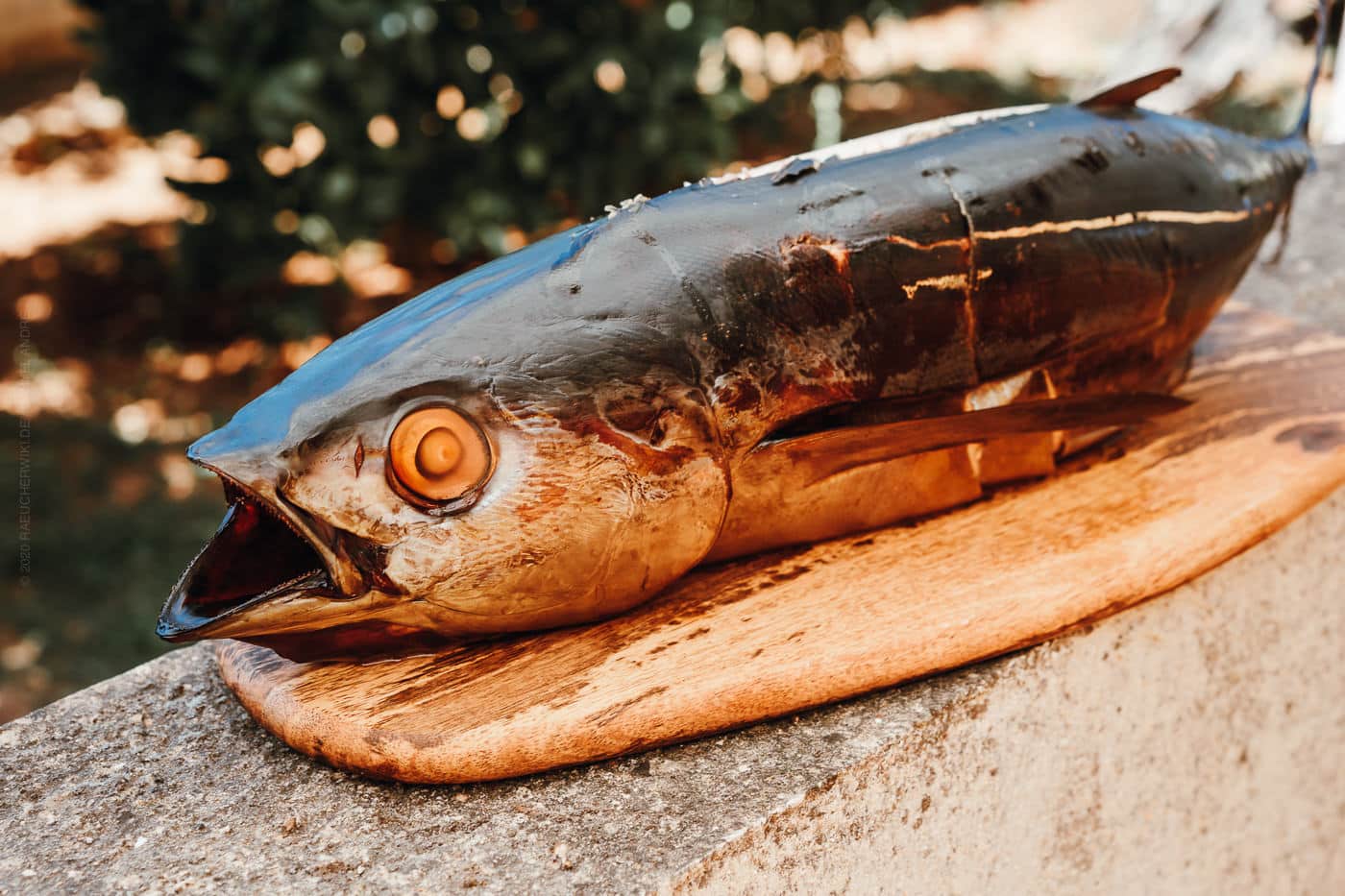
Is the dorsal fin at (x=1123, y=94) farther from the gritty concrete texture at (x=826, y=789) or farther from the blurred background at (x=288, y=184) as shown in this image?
the blurred background at (x=288, y=184)

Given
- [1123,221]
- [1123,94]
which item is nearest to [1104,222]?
[1123,221]

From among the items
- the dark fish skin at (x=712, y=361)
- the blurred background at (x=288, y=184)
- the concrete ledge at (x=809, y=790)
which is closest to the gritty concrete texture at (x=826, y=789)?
the concrete ledge at (x=809, y=790)

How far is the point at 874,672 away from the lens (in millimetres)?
1342

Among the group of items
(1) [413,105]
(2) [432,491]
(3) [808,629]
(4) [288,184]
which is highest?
(1) [413,105]

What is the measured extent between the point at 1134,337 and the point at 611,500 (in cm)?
83

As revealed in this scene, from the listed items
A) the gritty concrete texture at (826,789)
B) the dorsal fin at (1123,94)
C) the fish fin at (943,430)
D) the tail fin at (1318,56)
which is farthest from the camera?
the tail fin at (1318,56)

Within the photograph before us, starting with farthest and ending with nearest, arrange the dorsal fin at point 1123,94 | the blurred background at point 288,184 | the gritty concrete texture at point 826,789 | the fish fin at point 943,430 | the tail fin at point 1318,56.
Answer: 1. the blurred background at point 288,184
2. the tail fin at point 1318,56
3. the dorsal fin at point 1123,94
4. the fish fin at point 943,430
5. the gritty concrete texture at point 826,789

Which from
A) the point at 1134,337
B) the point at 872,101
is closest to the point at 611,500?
the point at 1134,337

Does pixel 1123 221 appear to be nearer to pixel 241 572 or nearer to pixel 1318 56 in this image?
pixel 1318 56

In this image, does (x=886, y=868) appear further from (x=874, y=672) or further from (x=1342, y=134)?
(x=1342, y=134)

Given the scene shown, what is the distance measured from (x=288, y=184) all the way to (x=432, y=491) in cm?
338

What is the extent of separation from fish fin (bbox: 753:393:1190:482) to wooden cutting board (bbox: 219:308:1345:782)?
0.46 feet

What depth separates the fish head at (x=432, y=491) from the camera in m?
1.19

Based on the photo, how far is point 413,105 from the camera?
13.9 ft
